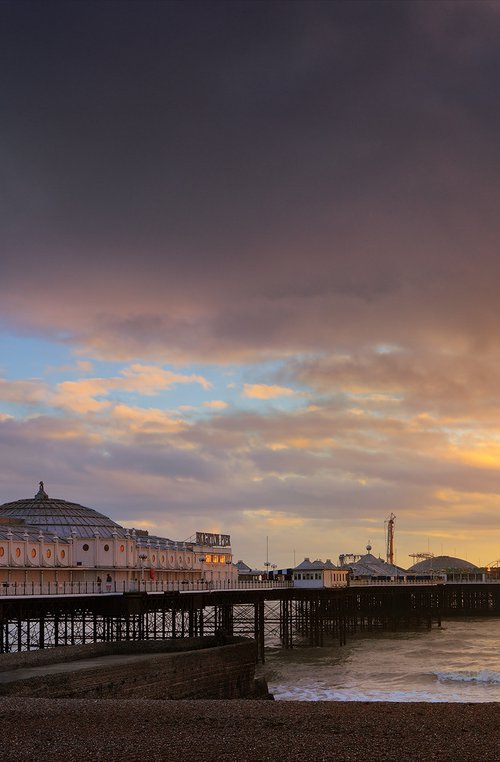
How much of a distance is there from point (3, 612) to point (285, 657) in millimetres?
31592

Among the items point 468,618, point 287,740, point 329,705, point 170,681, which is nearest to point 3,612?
point 170,681

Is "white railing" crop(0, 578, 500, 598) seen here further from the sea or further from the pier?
the sea

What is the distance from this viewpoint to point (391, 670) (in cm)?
6353

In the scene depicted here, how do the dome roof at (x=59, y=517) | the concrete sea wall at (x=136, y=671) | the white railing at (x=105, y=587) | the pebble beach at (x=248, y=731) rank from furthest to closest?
the dome roof at (x=59, y=517) → the white railing at (x=105, y=587) → the concrete sea wall at (x=136, y=671) → the pebble beach at (x=248, y=731)

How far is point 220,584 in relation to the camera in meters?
77.6

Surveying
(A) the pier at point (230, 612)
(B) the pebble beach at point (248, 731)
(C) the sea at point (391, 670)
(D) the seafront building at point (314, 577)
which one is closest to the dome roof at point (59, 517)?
(A) the pier at point (230, 612)

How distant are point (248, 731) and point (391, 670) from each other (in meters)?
44.4

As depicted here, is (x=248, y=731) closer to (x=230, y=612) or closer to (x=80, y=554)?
(x=80, y=554)

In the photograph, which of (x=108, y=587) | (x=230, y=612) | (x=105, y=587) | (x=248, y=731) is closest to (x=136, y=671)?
(x=248, y=731)

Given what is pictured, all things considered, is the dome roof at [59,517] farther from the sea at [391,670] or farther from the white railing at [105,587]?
the sea at [391,670]

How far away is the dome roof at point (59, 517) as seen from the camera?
7244cm

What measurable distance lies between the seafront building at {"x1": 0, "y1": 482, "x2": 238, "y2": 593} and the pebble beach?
28.9m

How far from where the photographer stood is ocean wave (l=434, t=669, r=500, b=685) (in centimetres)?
5747

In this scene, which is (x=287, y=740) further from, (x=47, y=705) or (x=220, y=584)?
(x=220, y=584)
